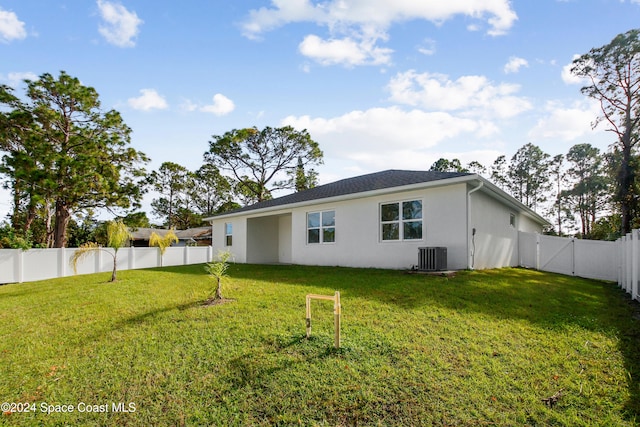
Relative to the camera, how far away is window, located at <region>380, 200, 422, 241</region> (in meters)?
9.82

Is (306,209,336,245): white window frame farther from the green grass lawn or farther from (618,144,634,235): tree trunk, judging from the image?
(618,144,634,235): tree trunk

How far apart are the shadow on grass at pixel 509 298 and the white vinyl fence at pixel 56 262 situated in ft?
34.9

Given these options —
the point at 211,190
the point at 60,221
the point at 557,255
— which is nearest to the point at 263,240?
the point at 60,221

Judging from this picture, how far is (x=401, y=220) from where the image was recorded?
10164 mm

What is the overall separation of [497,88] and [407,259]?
244 inches

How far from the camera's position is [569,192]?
3212 cm

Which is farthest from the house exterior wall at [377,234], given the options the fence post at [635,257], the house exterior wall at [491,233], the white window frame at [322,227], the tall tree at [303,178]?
the tall tree at [303,178]

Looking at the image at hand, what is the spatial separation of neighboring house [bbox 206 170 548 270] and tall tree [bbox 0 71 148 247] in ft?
34.7

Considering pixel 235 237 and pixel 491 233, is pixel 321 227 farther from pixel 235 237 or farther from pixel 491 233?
pixel 235 237

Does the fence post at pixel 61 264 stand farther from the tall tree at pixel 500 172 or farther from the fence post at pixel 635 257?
the tall tree at pixel 500 172

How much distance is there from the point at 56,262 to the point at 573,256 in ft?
67.7

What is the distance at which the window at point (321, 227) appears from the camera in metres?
12.2

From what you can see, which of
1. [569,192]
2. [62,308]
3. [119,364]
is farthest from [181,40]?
[569,192]

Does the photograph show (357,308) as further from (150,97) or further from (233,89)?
(150,97)
